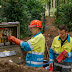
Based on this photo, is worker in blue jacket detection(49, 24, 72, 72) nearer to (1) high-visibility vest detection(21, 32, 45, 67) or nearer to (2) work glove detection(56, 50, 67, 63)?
(2) work glove detection(56, 50, 67, 63)

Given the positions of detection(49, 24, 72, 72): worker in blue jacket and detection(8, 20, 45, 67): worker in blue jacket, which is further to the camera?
detection(49, 24, 72, 72): worker in blue jacket

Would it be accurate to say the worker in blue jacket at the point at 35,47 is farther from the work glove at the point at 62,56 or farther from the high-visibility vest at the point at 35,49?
the work glove at the point at 62,56

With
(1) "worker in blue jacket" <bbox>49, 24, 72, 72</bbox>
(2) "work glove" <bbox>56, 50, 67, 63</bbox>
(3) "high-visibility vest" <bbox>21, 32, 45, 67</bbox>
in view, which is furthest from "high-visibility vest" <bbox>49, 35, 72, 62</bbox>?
(3) "high-visibility vest" <bbox>21, 32, 45, 67</bbox>

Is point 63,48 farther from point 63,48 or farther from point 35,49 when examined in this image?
point 35,49

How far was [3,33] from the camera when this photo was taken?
4.23 metres

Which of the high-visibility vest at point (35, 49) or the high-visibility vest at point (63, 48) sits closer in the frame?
the high-visibility vest at point (35, 49)

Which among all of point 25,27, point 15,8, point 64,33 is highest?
point 15,8

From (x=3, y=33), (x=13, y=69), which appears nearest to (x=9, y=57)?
(x=3, y=33)

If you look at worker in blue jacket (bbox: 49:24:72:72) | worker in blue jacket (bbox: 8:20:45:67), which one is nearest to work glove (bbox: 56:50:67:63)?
worker in blue jacket (bbox: 49:24:72:72)

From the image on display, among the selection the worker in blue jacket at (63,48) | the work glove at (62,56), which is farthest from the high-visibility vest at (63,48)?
the work glove at (62,56)

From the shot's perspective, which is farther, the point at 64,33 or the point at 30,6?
the point at 30,6

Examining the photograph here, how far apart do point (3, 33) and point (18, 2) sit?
14.7 ft

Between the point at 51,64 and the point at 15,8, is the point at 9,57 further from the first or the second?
the point at 15,8

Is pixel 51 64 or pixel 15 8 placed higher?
pixel 15 8
